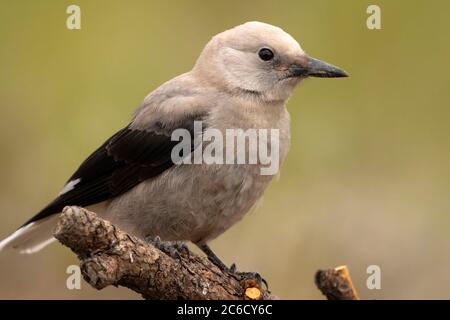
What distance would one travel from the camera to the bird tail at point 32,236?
7.40 meters

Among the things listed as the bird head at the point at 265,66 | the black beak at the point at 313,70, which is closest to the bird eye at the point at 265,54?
the bird head at the point at 265,66

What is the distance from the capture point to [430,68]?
10727 mm

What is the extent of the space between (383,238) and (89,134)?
276cm

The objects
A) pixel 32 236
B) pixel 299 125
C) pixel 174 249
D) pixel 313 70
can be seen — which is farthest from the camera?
pixel 299 125

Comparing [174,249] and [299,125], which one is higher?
[299,125]

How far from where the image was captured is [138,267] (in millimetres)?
5680

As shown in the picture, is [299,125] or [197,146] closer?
[197,146]

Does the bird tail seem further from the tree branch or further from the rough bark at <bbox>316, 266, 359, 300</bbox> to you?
the rough bark at <bbox>316, 266, 359, 300</bbox>

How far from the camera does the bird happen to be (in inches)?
267

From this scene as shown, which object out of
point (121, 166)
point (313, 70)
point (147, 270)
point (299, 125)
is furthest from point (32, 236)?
point (299, 125)

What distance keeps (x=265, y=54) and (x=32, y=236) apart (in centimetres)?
209

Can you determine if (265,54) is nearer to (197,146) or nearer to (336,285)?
(197,146)

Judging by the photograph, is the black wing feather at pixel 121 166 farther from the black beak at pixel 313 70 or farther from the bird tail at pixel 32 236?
the black beak at pixel 313 70

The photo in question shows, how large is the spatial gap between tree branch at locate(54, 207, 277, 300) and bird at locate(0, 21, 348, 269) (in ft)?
1.70
